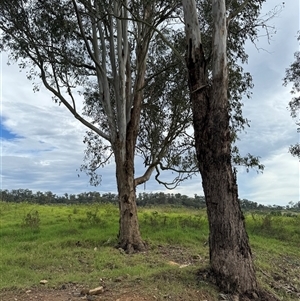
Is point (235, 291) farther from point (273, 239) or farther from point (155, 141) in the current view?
point (273, 239)

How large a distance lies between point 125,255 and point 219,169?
448cm

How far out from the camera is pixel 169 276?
6129 millimetres

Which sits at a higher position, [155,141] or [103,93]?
[103,93]

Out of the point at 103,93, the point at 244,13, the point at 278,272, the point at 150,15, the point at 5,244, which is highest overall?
the point at 150,15

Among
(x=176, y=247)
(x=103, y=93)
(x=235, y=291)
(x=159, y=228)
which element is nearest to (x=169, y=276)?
(x=235, y=291)

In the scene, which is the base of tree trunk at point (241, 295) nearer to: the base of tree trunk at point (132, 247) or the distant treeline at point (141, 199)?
the base of tree trunk at point (132, 247)

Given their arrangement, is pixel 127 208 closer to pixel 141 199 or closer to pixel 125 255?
pixel 125 255

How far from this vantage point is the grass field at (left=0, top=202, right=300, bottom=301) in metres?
6.22

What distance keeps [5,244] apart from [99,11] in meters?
6.96

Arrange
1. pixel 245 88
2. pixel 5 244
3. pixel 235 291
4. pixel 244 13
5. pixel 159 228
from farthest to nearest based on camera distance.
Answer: pixel 159 228 < pixel 245 88 < pixel 5 244 < pixel 244 13 < pixel 235 291

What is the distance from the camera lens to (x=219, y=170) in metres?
5.97

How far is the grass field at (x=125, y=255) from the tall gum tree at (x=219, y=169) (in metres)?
0.48

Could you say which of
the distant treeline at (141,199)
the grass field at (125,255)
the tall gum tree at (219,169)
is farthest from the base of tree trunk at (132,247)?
the distant treeline at (141,199)

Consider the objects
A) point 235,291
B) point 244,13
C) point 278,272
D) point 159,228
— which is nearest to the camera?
point 235,291
